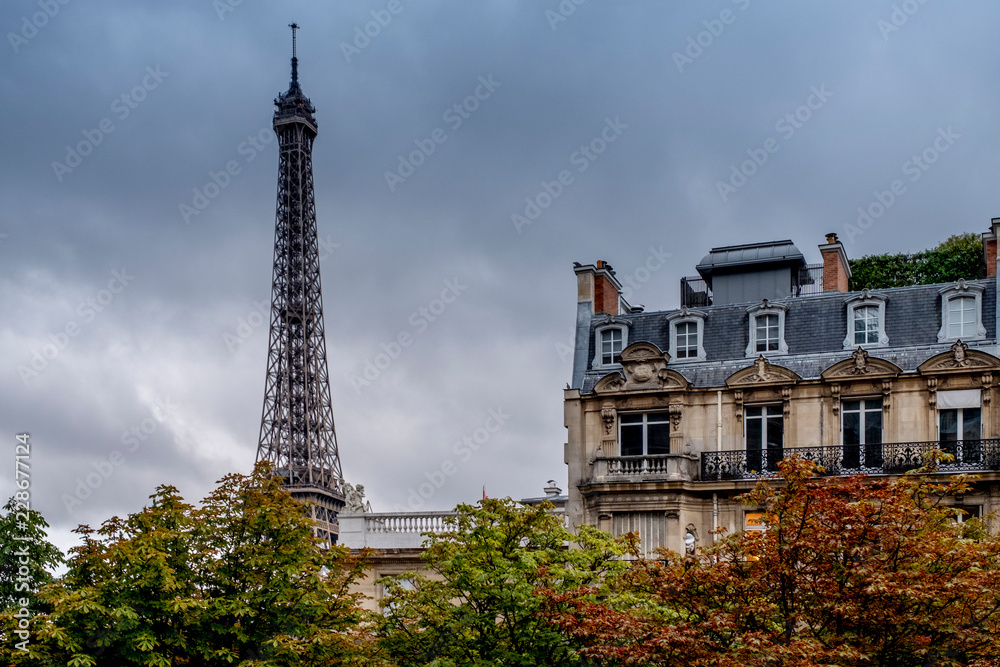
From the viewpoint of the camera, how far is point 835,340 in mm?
44438

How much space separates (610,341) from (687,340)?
9.03 feet

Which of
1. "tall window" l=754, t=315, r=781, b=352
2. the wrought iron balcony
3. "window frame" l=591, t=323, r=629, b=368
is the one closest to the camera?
the wrought iron balcony

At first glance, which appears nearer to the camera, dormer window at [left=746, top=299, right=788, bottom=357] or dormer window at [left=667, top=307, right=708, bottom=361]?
dormer window at [left=746, top=299, right=788, bottom=357]

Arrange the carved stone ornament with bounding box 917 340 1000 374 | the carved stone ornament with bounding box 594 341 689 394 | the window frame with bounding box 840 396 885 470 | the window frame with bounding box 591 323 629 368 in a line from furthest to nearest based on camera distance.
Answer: the window frame with bounding box 591 323 629 368 → the carved stone ornament with bounding box 594 341 689 394 → the window frame with bounding box 840 396 885 470 → the carved stone ornament with bounding box 917 340 1000 374

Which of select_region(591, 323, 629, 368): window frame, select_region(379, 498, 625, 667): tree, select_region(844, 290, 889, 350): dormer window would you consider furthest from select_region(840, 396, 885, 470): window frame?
select_region(379, 498, 625, 667): tree

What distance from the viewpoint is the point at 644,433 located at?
44844 millimetres

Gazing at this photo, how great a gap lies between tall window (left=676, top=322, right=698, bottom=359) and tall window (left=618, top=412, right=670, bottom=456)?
267cm

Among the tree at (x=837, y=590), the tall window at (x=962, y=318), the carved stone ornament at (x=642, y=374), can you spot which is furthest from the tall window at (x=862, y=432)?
the tree at (x=837, y=590)

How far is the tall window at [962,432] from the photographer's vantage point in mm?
40938

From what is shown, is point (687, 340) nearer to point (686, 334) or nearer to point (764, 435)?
point (686, 334)

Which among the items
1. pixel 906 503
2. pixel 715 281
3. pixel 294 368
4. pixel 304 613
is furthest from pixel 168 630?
pixel 294 368

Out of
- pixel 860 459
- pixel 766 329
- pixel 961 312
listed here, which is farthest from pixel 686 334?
pixel 961 312

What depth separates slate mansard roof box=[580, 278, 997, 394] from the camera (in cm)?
4325

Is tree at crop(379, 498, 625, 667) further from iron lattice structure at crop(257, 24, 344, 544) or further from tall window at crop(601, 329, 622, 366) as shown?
iron lattice structure at crop(257, 24, 344, 544)
